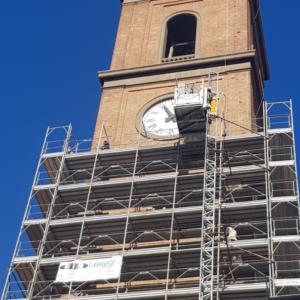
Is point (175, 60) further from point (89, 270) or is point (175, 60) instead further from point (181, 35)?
point (89, 270)

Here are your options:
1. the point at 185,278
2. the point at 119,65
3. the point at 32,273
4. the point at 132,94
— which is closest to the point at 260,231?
the point at 185,278

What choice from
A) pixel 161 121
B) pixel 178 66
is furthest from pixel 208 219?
pixel 178 66

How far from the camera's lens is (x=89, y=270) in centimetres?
2491

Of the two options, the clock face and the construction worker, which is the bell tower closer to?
the clock face

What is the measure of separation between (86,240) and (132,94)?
821 centimetres

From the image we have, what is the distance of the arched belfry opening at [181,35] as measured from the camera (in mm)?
36844

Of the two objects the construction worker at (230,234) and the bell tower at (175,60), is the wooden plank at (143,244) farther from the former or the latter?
the bell tower at (175,60)

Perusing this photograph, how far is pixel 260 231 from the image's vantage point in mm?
25141

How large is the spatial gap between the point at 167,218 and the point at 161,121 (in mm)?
5951

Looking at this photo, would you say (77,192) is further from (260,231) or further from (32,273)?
(260,231)

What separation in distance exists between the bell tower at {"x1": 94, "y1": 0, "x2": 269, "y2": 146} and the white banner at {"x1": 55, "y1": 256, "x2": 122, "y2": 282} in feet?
22.1

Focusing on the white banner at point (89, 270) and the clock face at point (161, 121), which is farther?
the clock face at point (161, 121)

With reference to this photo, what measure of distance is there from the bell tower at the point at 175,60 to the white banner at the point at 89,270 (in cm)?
675

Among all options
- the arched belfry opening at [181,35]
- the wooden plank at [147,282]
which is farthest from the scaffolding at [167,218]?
the arched belfry opening at [181,35]
